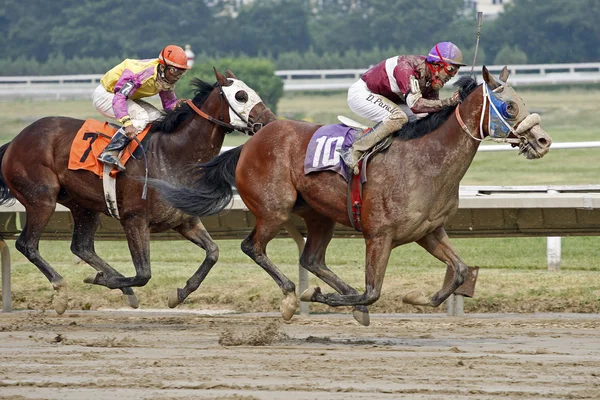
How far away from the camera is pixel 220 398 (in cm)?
545

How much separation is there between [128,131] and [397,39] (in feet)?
184

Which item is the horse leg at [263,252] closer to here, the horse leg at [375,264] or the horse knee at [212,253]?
the horse knee at [212,253]

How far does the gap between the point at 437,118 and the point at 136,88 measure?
2477 mm

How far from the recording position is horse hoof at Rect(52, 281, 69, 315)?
28.7 feet

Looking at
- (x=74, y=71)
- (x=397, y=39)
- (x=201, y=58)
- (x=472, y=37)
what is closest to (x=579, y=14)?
(x=472, y=37)

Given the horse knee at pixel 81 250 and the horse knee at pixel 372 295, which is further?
the horse knee at pixel 81 250

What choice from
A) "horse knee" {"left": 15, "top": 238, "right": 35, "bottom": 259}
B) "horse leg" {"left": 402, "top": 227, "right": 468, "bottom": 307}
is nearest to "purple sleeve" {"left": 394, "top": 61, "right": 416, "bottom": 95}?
"horse leg" {"left": 402, "top": 227, "right": 468, "bottom": 307}

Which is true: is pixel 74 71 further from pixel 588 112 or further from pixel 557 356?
pixel 557 356

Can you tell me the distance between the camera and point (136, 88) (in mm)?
8945

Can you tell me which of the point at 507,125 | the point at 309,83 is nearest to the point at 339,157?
the point at 507,125

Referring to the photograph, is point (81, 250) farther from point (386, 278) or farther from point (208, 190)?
point (386, 278)

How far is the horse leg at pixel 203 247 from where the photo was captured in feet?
28.6

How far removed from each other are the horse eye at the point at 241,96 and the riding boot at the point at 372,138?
1.29m

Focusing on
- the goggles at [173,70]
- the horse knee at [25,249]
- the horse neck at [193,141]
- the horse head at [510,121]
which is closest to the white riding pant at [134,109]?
the horse neck at [193,141]
